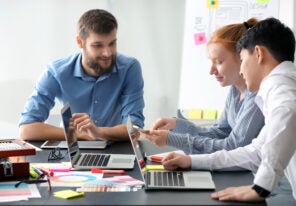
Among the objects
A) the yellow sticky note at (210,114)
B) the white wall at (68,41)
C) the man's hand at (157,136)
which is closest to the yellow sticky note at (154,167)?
the man's hand at (157,136)

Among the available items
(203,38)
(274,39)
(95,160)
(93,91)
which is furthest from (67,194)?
(203,38)

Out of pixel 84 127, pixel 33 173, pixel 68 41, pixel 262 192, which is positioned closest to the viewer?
pixel 262 192

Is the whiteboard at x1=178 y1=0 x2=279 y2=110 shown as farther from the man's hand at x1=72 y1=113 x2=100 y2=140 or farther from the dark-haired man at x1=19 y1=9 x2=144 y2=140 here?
the man's hand at x1=72 y1=113 x2=100 y2=140

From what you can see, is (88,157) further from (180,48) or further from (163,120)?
(180,48)

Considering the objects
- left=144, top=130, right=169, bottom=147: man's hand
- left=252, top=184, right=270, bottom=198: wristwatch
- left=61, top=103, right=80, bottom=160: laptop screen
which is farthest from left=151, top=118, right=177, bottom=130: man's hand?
left=252, top=184, right=270, bottom=198: wristwatch

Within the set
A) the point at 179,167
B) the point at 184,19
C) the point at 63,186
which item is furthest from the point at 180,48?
the point at 63,186

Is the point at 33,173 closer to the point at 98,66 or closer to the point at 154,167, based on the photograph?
the point at 154,167

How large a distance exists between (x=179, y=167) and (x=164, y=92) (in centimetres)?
211

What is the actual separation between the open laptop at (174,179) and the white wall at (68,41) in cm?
211

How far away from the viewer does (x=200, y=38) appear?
3.95 meters

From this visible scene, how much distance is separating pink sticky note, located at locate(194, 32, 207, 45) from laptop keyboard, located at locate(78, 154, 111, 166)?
194cm

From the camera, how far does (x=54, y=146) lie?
2.47 metres

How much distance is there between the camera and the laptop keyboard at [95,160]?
212 cm

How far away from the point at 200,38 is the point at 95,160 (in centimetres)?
204
